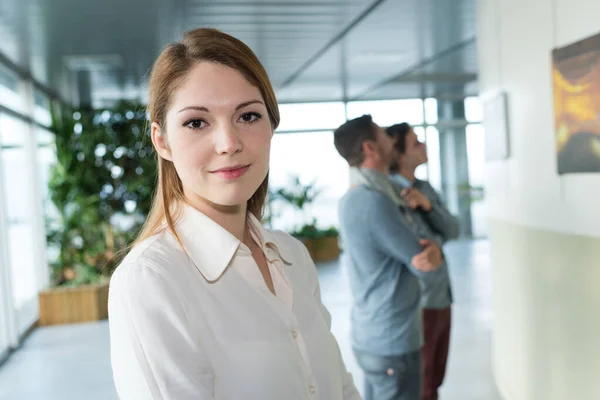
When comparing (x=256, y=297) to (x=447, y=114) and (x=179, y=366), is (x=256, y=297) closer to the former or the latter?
(x=179, y=366)

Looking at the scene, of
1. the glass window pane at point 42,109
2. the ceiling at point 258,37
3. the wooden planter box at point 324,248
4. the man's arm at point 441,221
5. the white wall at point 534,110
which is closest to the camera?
the white wall at point 534,110

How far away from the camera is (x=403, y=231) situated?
96.0 inches

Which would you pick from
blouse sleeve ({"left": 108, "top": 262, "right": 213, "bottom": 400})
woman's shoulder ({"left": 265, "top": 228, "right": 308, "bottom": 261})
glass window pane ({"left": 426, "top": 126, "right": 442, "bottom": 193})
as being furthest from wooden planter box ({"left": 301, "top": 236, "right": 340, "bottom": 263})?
blouse sleeve ({"left": 108, "top": 262, "right": 213, "bottom": 400})

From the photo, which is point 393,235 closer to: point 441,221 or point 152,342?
point 441,221

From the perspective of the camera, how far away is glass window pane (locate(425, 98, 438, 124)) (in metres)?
13.9

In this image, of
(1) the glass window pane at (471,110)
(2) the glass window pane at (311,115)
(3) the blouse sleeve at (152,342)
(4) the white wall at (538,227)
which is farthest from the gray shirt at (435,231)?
(1) the glass window pane at (471,110)

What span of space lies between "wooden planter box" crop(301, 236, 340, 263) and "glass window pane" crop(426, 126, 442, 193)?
2.94m

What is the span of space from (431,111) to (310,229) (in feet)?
12.7

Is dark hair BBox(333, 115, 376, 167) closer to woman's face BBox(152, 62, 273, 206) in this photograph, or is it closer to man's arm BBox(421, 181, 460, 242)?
man's arm BBox(421, 181, 460, 242)

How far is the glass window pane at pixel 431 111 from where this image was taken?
13945 millimetres

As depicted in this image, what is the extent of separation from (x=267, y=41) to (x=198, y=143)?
20.9 ft

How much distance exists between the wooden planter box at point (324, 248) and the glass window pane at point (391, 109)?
2781 millimetres

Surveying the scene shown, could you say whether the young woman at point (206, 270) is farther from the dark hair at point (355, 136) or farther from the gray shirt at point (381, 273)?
the dark hair at point (355, 136)

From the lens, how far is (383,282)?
257 centimetres
